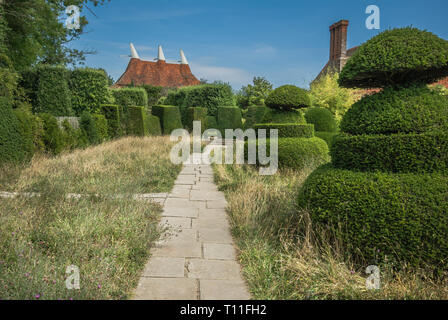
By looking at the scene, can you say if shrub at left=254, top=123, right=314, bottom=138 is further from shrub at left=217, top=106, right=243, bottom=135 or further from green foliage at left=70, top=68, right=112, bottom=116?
shrub at left=217, top=106, right=243, bottom=135

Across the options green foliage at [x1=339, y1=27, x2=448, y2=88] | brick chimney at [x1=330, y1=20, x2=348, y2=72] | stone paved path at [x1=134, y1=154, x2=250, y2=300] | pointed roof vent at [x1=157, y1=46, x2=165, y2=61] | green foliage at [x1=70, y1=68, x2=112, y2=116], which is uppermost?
pointed roof vent at [x1=157, y1=46, x2=165, y2=61]

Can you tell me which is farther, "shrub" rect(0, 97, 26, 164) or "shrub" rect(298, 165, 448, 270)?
"shrub" rect(0, 97, 26, 164)

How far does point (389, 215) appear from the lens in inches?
105

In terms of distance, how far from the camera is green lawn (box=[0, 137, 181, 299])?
238 centimetres

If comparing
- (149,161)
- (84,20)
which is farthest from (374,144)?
(84,20)

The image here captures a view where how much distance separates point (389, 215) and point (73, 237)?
3.01 metres

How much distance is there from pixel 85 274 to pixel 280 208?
2602 millimetres

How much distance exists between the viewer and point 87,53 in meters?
19.0

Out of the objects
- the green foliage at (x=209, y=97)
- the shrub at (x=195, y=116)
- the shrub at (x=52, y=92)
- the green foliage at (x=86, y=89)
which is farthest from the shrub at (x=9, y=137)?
the green foliage at (x=209, y=97)

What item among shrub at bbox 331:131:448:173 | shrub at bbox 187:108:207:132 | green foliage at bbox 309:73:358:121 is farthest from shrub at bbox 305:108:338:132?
shrub at bbox 331:131:448:173

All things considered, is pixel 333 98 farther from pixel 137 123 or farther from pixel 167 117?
pixel 137 123

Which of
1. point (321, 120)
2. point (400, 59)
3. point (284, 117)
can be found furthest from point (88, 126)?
point (400, 59)

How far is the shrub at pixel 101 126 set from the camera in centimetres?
1262

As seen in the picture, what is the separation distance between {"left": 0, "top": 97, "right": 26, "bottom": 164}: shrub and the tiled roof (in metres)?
29.1
